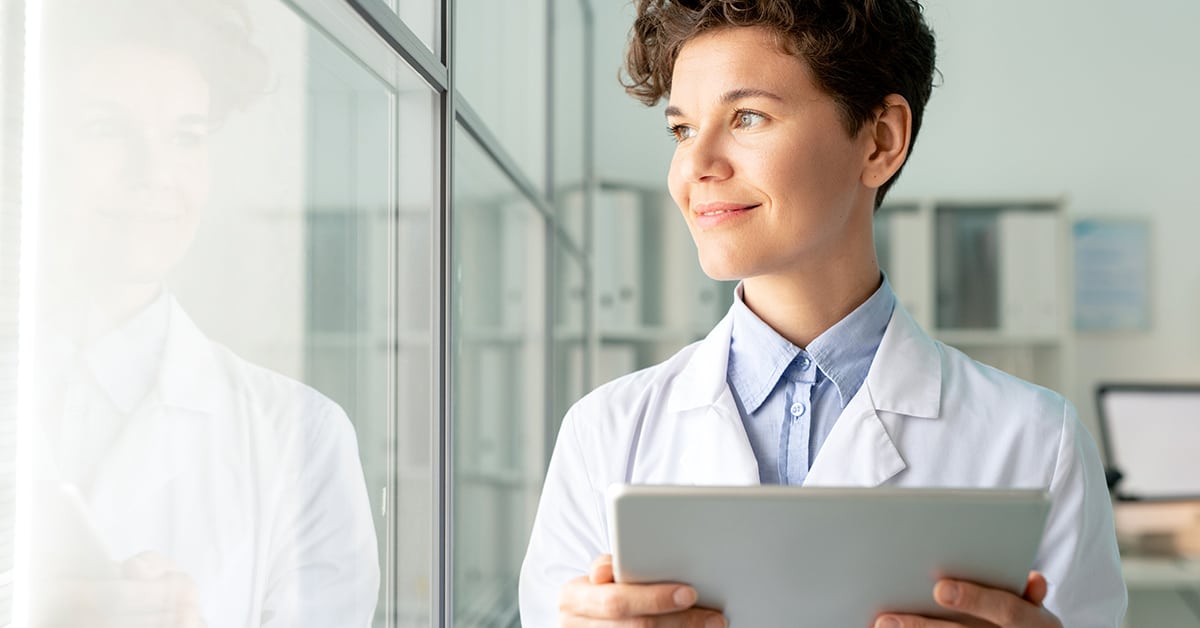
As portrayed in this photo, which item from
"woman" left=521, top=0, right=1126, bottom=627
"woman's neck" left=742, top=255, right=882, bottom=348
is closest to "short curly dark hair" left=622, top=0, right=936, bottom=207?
"woman" left=521, top=0, right=1126, bottom=627

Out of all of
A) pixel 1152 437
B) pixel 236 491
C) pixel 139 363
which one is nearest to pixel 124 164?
pixel 139 363

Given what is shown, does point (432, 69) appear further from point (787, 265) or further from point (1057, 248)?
point (1057, 248)

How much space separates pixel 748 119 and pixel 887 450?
0.39 meters

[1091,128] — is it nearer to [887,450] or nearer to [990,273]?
[990,273]

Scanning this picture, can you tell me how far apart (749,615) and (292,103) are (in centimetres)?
60

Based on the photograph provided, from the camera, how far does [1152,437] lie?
124 inches

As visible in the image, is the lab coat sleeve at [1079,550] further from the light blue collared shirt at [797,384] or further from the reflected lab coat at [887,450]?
the light blue collared shirt at [797,384]

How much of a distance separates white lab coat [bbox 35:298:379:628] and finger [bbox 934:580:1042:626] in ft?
1.81

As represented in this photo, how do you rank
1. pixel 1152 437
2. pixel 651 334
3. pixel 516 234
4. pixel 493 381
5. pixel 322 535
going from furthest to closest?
pixel 651 334
pixel 1152 437
pixel 516 234
pixel 493 381
pixel 322 535

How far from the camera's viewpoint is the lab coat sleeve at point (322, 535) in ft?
2.67

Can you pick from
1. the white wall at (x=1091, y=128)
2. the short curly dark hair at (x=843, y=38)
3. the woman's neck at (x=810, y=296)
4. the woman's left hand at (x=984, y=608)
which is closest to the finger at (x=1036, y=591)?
the woman's left hand at (x=984, y=608)

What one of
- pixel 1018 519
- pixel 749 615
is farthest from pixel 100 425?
pixel 1018 519

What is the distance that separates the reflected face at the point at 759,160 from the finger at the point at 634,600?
1.21 ft

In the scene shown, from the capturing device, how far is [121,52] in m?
0.54
